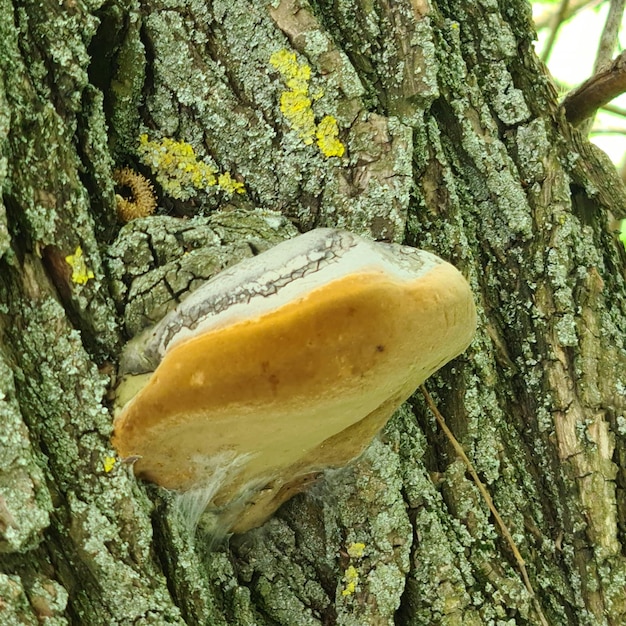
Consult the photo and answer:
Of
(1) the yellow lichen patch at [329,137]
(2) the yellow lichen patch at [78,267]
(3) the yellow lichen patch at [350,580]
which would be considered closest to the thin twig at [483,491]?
(3) the yellow lichen patch at [350,580]

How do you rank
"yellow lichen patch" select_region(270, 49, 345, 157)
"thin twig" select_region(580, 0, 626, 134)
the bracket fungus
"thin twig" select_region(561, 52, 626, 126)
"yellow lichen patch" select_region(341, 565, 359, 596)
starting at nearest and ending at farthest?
the bracket fungus, "yellow lichen patch" select_region(341, 565, 359, 596), "yellow lichen patch" select_region(270, 49, 345, 157), "thin twig" select_region(561, 52, 626, 126), "thin twig" select_region(580, 0, 626, 134)

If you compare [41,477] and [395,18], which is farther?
[395,18]

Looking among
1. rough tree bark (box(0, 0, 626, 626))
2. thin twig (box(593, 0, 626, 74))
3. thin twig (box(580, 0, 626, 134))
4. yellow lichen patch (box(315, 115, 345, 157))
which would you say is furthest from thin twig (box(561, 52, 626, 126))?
yellow lichen patch (box(315, 115, 345, 157))

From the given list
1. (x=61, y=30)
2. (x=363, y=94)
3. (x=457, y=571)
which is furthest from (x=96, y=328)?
(x=457, y=571)

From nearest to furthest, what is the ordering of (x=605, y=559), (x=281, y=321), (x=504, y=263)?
(x=281, y=321)
(x=605, y=559)
(x=504, y=263)

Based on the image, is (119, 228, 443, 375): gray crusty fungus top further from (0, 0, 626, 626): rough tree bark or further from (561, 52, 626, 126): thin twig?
(561, 52, 626, 126): thin twig

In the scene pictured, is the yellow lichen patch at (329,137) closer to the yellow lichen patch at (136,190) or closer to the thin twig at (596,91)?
the yellow lichen patch at (136,190)

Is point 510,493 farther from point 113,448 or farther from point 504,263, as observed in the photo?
point 113,448
